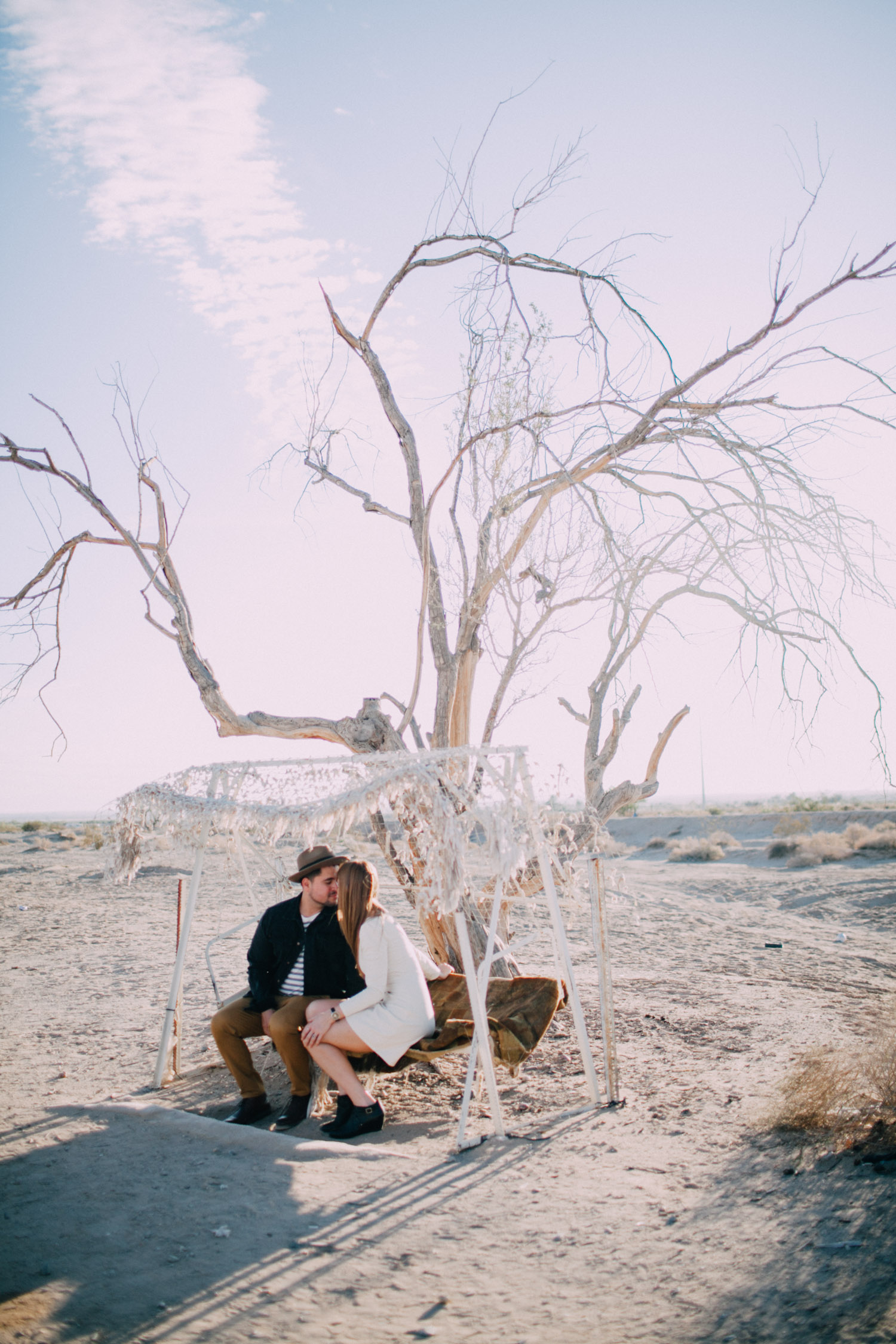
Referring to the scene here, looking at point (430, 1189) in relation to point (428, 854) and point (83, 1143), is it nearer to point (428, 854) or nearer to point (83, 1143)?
point (428, 854)

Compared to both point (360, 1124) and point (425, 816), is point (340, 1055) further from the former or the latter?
point (425, 816)

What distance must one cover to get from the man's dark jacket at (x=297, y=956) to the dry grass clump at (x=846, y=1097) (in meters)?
2.52

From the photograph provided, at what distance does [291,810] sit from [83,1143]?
204 cm

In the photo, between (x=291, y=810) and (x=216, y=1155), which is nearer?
(x=216, y=1155)

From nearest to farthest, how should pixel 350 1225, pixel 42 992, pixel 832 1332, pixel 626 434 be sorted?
pixel 832 1332
pixel 350 1225
pixel 626 434
pixel 42 992

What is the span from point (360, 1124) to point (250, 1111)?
797mm

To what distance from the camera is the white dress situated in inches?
181

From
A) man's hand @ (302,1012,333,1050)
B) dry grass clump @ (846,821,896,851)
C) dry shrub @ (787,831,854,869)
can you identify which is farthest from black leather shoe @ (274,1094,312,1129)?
dry grass clump @ (846,821,896,851)

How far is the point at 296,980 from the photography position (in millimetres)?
5293

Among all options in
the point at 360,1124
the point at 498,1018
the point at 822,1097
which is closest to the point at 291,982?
the point at 360,1124

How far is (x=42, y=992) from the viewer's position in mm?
9492

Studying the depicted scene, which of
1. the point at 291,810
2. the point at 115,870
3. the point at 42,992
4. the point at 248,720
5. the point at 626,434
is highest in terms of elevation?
the point at 626,434

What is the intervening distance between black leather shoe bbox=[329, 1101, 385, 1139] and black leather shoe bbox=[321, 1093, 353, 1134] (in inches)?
0.5

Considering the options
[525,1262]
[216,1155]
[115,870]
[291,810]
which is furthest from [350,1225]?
[115,870]
